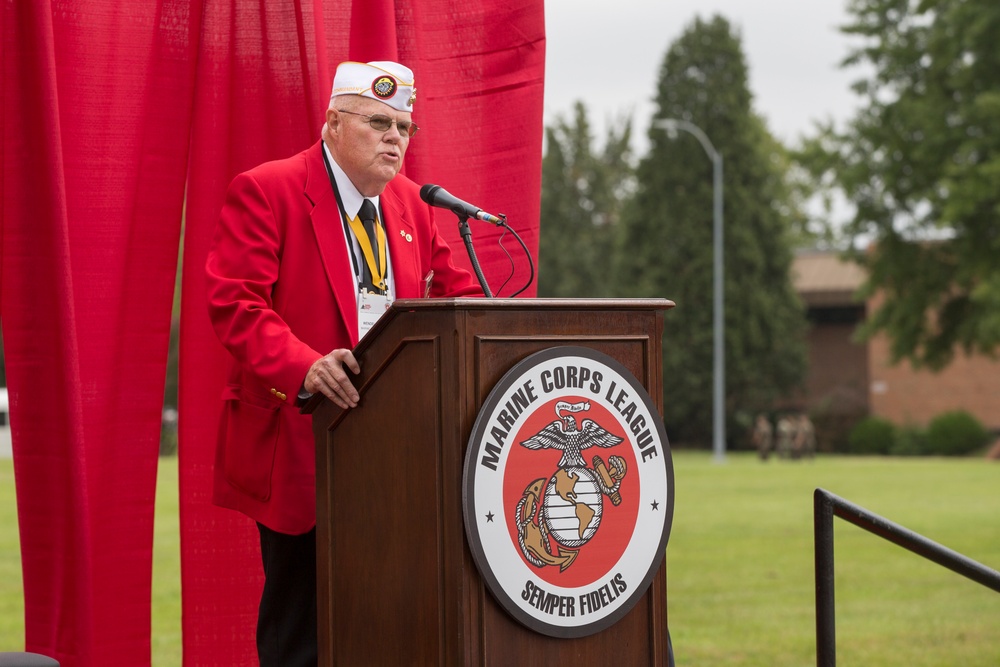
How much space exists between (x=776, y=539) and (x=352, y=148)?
11273 millimetres

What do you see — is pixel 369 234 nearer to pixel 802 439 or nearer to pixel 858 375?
pixel 802 439

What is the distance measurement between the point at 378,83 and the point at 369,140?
0.48ft

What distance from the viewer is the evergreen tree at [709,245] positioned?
5000cm

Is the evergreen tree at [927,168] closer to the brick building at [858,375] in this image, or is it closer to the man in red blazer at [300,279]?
the brick building at [858,375]

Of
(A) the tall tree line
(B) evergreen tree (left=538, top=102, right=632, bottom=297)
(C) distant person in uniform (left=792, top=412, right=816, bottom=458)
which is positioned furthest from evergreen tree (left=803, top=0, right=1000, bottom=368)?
(B) evergreen tree (left=538, top=102, right=632, bottom=297)

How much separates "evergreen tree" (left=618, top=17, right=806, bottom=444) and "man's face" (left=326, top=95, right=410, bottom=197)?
46028 millimetres

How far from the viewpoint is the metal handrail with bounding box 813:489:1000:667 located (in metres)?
3.57

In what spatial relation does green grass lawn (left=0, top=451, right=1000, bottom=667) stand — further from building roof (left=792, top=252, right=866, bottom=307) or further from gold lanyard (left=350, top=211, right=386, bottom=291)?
building roof (left=792, top=252, right=866, bottom=307)

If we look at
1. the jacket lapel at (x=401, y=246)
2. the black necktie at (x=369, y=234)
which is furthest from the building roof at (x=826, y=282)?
the black necktie at (x=369, y=234)

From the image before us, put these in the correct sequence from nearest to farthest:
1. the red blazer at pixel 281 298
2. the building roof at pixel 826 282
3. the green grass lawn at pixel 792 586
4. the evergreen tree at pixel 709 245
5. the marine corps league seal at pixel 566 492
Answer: the marine corps league seal at pixel 566 492 < the red blazer at pixel 281 298 < the green grass lawn at pixel 792 586 < the evergreen tree at pixel 709 245 < the building roof at pixel 826 282

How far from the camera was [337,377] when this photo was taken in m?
3.06

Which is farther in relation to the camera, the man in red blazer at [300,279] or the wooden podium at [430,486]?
the man in red blazer at [300,279]

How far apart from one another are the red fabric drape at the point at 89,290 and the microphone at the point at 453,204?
1.34 meters

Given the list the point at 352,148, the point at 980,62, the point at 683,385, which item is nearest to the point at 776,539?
the point at 352,148
